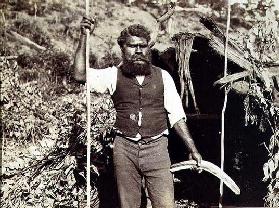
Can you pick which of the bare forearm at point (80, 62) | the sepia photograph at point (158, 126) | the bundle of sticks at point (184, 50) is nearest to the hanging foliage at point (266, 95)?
the sepia photograph at point (158, 126)

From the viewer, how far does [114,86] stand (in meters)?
3.10

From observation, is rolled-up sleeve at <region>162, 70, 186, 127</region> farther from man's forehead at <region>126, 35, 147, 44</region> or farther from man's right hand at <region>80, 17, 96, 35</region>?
man's right hand at <region>80, 17, 96, 35</region>

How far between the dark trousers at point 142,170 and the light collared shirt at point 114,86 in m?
0.18

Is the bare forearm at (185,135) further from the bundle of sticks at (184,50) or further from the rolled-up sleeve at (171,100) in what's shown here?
the bundle of sticks at (184,50)

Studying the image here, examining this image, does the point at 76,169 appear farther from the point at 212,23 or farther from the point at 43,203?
the point at 212,23

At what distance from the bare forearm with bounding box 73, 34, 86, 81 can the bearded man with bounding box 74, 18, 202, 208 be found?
0.7 inches

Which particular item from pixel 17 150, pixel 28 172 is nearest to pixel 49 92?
pixel 17 150

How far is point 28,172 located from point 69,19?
7240 millimetres

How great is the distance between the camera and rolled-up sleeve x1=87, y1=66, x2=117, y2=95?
306cm

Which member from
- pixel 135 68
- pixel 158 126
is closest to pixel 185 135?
pixel 158 126

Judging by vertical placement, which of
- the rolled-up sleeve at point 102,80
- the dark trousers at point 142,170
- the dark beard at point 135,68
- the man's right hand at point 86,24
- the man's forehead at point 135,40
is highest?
the man's right hand at point 86,24

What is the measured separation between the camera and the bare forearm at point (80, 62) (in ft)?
9.62

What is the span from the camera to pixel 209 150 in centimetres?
501

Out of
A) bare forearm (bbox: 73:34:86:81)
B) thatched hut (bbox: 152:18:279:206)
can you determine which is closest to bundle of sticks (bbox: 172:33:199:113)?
thatched hut (bbox: 152:18:279:206)
